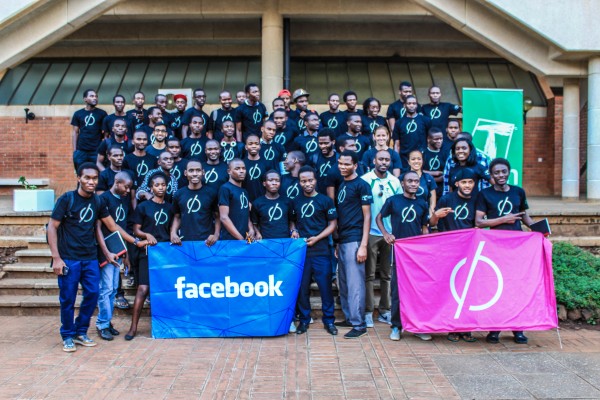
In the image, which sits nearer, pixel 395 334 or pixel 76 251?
pixel 76 251

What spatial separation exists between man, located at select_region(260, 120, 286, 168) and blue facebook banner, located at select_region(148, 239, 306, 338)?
1616 mm

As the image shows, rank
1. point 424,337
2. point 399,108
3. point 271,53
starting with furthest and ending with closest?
point 271,53
point 399,108
point 424,337

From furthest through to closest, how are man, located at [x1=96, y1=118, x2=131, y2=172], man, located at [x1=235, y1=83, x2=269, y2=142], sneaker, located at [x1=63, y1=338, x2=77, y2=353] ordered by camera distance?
man, located at [x1=235, y1=83, x2=269, y2=142]
man, located at [x1=96, y1=118, x2=131, y2=172]
sneaker, located at [x1=63, y1=338, x2=77, y2=353]

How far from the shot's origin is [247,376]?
514 centimetres

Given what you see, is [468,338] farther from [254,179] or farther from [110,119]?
[110,119]

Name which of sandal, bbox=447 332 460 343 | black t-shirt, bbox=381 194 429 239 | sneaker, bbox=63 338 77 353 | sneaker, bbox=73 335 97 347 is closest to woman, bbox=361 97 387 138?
black t-shirt, bbox=381 194 429 239

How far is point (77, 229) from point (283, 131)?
3536 millimetres

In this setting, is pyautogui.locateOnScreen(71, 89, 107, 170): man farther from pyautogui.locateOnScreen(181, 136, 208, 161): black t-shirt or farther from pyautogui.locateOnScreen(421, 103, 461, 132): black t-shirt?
pyautogui.locateOnScreen(421, 103, 461, 132): black t-shirt

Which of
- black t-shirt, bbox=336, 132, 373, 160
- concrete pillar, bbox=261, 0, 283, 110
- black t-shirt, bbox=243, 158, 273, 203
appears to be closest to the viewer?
black t-shirt, bbox=243, 158, 273, 203

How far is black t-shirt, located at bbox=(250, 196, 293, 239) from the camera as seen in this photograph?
6543mm

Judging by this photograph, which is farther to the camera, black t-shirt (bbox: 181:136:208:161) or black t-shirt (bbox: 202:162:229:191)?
black t-shirt (bbox: 181:136:208:161)

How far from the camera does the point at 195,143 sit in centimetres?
837

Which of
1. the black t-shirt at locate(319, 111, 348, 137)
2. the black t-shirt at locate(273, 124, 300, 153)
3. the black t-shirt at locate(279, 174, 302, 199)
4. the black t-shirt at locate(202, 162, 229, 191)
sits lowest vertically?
the black t-shirt at locate(279, 174, 302, 199)

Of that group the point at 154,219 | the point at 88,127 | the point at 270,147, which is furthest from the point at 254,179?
the point at 88,127
